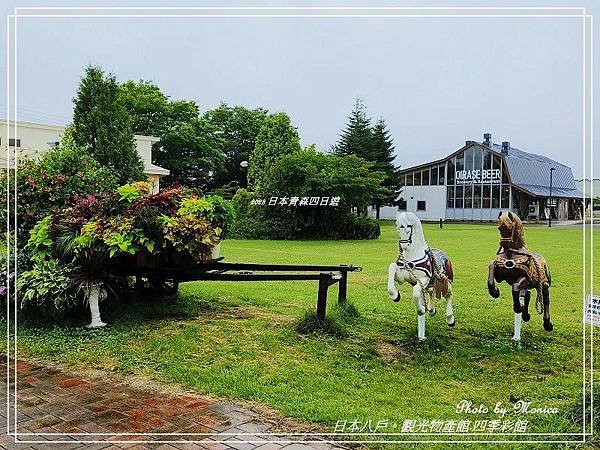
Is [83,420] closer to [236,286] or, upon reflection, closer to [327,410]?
[327,410]

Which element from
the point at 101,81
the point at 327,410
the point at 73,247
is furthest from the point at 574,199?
the point at 101,81

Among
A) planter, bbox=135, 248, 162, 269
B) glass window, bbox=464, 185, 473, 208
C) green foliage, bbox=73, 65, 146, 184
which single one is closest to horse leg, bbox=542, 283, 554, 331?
glass window, bbox=464, 185, 473, 208

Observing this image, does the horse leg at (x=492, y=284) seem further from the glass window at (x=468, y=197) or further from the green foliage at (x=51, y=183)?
the green foliage at (x=51, y=183)

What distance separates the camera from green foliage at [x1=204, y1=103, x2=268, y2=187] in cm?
522

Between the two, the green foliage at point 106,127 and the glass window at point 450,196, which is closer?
the glass window at point 450,196

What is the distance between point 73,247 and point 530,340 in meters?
3.58

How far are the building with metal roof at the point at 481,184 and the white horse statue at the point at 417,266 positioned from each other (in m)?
0.15

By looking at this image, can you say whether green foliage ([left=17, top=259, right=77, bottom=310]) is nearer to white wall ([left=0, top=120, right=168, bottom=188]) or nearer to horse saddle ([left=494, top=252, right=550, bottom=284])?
white wall ([left=0, top=120, right=168, bottom=188])

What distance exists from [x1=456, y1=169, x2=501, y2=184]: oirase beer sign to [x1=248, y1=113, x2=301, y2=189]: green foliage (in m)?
1.61

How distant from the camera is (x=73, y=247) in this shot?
5.14m

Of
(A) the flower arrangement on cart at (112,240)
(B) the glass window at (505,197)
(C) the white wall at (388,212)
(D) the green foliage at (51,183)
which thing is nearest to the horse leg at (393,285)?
(C) the white wall at (388,212)

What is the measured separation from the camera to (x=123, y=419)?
10.8ft

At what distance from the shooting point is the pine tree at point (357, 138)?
15.3 ft

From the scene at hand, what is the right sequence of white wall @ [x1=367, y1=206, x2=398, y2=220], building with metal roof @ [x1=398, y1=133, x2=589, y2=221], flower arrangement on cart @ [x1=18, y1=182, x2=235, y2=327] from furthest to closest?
1. flower arrangement on cart @ [x1=18, y1=182, x2=235, y2=327]
2. white wall @ [x1=367, y1=206, x2=398, y2=220]
3. building with metal roof @ [x1=398, y1=133, x2=589, y2=221]
